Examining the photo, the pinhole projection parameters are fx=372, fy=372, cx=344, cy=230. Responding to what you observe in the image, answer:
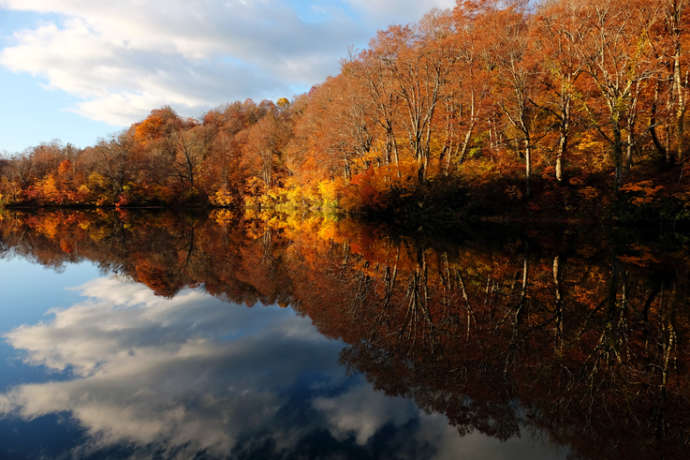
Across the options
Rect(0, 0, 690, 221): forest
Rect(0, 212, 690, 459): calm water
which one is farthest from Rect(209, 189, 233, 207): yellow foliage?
Rect(0, 212, 690, 459): calm water

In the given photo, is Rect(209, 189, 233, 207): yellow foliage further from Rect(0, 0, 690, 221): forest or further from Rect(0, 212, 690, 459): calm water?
Rect(0, 212, 690, 459): calm water

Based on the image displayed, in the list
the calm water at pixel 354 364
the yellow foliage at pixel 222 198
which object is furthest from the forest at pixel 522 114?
the yellow foliage at pixel 222 198

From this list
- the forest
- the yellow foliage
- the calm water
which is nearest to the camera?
the calm water

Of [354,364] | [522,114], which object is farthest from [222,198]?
[354,364]

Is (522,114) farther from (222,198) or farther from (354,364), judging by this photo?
(222,198)

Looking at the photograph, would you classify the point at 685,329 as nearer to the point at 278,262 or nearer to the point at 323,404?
the point at 323,404

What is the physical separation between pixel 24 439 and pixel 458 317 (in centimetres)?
475

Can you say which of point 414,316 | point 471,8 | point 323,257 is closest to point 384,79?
point 471,8

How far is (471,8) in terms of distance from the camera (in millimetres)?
21719

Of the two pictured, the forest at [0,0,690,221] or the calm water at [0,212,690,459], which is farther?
the forest at [0,0,690,221]

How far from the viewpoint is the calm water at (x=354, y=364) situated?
9.15ft

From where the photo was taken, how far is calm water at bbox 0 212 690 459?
279cm

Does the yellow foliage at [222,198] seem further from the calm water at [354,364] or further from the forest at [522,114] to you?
the calm water at [354,364]

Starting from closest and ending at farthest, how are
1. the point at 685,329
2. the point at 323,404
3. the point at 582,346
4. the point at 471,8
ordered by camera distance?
the point at 323,404 → the point at 582,346 → the point at 685,329 → the point at 471,8
